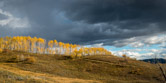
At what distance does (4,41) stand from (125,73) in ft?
564

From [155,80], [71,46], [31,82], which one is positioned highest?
[71,46]

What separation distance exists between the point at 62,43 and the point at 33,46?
4156 cm

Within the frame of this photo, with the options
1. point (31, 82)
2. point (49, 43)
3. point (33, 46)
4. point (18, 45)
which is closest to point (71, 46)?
point (49, 43)

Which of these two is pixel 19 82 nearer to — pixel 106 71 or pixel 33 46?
pixel 106 71

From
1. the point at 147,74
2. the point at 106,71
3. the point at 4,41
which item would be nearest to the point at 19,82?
the point at 106,71

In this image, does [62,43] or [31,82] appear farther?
[62,43]

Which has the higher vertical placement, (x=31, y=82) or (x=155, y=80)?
(x=31, y=82)

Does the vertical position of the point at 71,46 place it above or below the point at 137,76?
above

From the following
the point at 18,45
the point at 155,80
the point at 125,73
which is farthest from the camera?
the point at 18,45

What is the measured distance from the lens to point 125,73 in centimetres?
6606

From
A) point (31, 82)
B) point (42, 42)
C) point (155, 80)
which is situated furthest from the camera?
point (42, 42)

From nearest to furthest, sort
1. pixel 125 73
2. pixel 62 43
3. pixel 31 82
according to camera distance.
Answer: pixel 31 82, pixel 125 73, pixel 62 43

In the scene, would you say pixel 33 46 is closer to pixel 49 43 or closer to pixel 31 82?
pixel 49 43

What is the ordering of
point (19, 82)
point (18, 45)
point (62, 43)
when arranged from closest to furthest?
point (19, 82), point (18, 45), point (62, 43)
